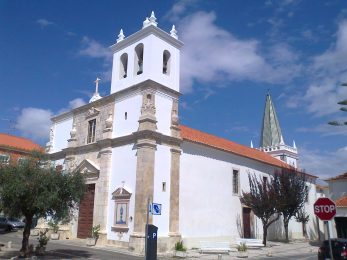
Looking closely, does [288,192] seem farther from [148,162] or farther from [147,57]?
[147,57]

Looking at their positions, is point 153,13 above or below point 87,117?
above

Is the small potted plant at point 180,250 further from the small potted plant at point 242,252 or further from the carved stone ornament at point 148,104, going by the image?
the carved stone ornament at point 148,104

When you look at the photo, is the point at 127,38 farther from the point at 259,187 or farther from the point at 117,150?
the point at 259,187

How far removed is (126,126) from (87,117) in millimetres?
5378

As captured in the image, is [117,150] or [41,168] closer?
[41,168]

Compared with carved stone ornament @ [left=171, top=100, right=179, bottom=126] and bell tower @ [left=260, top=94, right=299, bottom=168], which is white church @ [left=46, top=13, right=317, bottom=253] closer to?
carved stone ornament @ [left=171, top=100, right=179, bottom=126]

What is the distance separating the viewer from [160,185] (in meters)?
22.0

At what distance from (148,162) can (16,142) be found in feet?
109

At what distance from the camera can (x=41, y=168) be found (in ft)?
54.2

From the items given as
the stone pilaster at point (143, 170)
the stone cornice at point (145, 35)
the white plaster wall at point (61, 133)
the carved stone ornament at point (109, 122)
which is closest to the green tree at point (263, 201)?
the stone pilaster at point (143, 170)

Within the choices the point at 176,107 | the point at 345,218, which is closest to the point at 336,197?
the point at 345,218

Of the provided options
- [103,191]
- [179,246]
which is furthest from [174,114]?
[179,246]

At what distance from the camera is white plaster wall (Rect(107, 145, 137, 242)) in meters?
21.7

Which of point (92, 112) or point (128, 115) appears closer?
point (128, 115)
